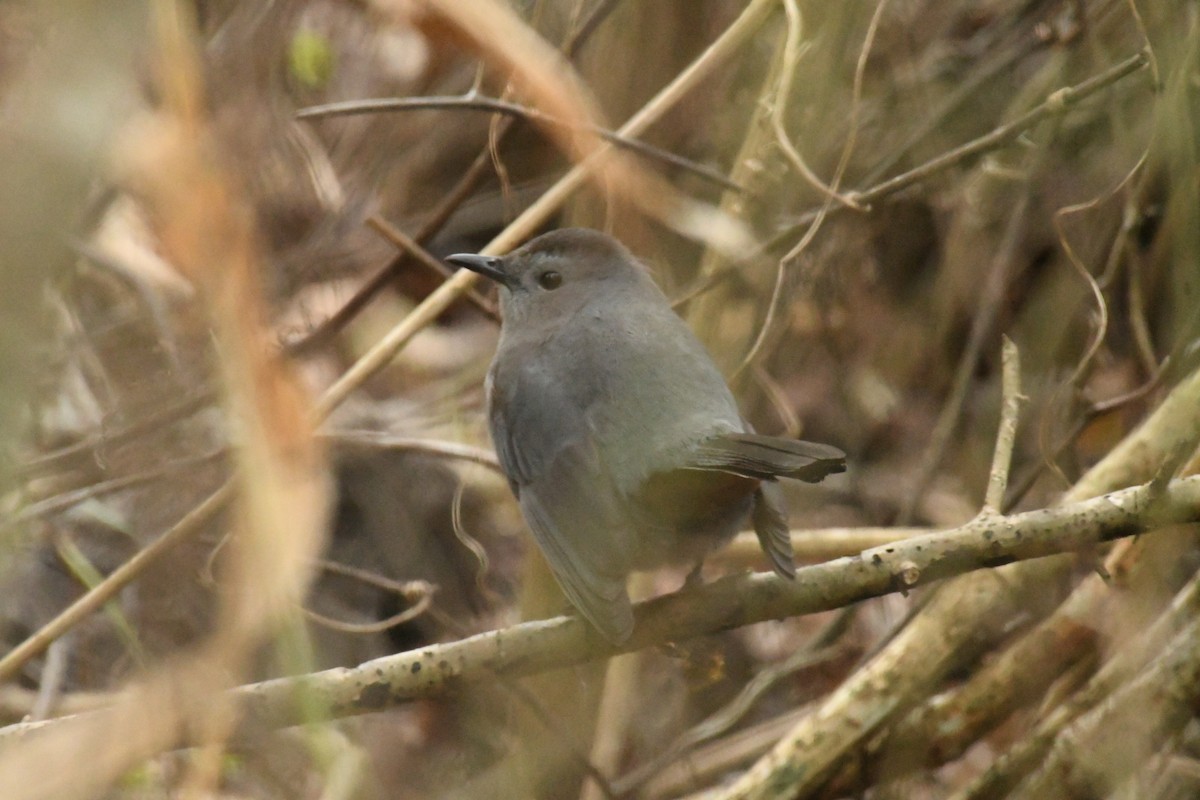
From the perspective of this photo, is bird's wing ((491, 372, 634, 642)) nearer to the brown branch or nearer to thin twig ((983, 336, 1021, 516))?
the brown branch

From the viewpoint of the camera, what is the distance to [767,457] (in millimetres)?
2631

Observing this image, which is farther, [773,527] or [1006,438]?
[773,527]

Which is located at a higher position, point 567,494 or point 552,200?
point 552,200

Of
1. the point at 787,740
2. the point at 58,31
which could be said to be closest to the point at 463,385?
the point at 787,740

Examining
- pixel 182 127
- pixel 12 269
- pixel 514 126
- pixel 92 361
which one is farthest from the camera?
pixel 514 126

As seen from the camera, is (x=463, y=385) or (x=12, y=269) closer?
(x=12, y=269)

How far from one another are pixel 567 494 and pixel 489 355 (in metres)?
2.52

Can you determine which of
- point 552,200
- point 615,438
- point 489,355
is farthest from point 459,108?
point 489,355

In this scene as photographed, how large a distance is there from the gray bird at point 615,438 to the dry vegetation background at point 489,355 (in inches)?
6.4

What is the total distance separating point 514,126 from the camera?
4105 millimetres

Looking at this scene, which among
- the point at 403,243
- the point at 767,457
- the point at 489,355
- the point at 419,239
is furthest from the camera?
the point at 489,355

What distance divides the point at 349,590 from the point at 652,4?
8.27 feet

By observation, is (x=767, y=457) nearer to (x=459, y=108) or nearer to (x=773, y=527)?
(x=773, y=527)

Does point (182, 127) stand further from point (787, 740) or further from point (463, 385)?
point (463, 385)
